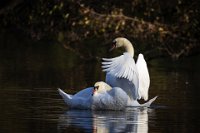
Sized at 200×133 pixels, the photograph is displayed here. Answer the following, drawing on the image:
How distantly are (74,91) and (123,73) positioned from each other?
98.5 inches

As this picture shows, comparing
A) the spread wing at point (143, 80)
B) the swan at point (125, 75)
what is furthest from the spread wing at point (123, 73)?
the spread wing at point (143, 80)

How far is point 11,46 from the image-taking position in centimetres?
3153

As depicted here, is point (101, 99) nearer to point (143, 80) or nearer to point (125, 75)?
point (125, 75)

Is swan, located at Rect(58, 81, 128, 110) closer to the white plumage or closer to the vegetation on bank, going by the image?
the white plumage

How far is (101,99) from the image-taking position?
1513 centimetres

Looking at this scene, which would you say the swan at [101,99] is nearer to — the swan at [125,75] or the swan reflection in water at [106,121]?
the swan reflection in water at [106,121]

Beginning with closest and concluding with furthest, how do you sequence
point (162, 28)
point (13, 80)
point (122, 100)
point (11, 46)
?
point (122, 100)
point (13, 80)
point (162, 28)
point (11, 46)

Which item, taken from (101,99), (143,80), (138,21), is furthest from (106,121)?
(138,21)

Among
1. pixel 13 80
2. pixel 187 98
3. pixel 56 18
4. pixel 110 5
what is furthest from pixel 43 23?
pixel 187 98

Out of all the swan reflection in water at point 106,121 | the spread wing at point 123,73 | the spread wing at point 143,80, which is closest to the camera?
the swan reflection in water at point 106,121

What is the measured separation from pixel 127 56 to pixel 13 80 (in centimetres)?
413

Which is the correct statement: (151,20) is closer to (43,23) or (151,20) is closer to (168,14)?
(168,14)

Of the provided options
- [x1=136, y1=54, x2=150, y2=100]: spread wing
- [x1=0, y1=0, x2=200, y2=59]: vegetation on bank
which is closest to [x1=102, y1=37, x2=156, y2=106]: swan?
[x1=136, y1=54, x2=150, y2=100]: spread wing

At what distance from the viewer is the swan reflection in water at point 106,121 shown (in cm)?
1304
